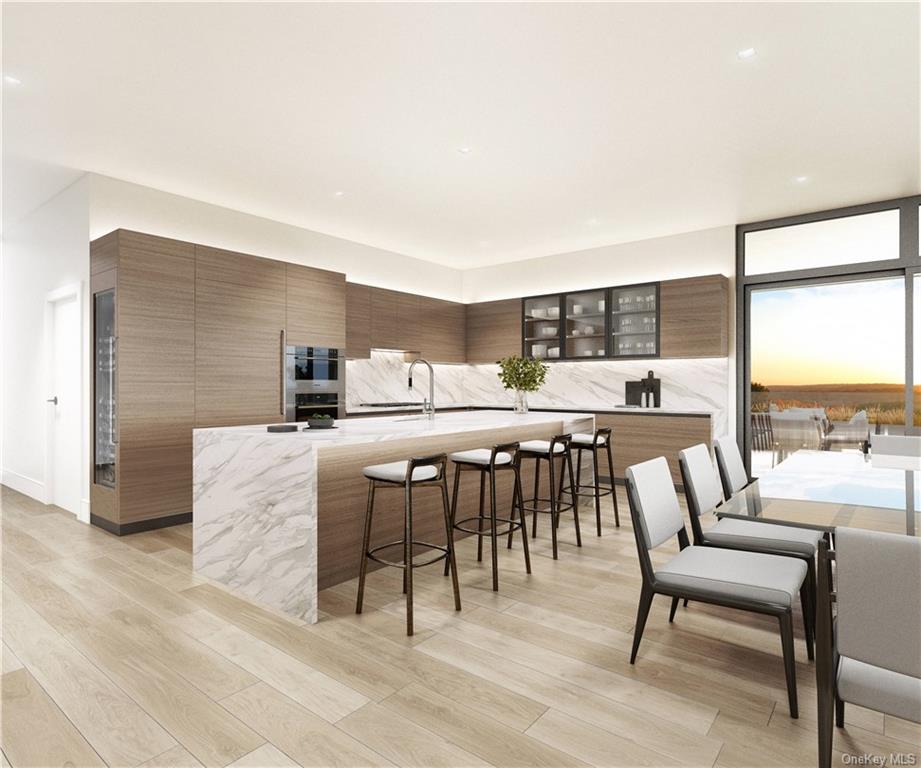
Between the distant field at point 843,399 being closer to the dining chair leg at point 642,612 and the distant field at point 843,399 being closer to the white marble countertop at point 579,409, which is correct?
the white marble countertop at point 579,409

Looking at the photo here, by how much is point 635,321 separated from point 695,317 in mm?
726

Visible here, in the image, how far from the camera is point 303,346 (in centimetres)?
573

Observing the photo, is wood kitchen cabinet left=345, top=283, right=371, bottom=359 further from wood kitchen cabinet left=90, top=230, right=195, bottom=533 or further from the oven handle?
wood kitchen cabinet left=90, top=230, right=195, bottom=533

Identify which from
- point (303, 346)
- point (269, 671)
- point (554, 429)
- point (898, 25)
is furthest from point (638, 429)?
point (269, 671)

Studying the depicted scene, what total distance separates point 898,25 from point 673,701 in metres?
3.32

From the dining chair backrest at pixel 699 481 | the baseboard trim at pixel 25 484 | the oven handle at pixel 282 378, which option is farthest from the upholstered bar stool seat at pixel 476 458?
the baseboard trim at pixel 25 484

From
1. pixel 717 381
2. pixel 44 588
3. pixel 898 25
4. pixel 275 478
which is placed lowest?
pixel 44 588

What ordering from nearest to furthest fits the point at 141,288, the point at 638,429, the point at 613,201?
the point at 141,288 < the point at 613,201 < the point at 638,429

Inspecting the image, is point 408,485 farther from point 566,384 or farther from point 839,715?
point 566,384

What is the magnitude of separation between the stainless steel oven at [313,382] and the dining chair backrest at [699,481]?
12.8 feet

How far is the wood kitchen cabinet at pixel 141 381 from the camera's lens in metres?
4.42

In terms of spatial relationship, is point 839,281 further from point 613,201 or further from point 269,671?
point 269,671

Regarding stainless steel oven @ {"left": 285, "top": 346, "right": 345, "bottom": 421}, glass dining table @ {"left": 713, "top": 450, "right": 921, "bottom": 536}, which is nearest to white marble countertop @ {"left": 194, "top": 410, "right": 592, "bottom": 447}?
glass dining table @ {"left": 713, "top": 450, "right": 921, "bottom": 536}
